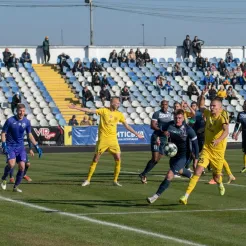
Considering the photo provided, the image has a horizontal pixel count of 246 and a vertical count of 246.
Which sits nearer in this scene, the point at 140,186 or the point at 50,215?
the point at 50,215

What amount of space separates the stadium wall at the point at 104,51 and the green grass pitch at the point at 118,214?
3497cm

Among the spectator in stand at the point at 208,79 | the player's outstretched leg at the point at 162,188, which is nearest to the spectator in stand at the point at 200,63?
the spectator in stand at the point at 208,79

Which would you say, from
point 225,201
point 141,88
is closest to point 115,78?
point 141,88

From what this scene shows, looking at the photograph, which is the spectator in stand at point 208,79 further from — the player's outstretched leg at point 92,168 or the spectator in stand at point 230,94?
the player's outstretched leg at point 92,168

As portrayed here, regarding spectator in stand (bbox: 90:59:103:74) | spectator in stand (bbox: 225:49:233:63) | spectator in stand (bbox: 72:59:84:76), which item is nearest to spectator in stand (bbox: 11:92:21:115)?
A: spectator in stand (bbox: 72:59:84:76)

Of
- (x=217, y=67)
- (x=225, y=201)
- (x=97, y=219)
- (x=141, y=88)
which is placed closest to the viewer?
(x=97, y=219)

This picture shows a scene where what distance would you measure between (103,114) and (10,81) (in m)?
31.6

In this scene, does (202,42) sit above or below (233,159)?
above

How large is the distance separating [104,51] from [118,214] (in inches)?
1809

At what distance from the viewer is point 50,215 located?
14.0 metres

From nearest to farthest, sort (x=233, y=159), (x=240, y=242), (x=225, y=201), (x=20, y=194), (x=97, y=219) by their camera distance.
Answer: (x=240, y=242) → (x=97, y=219) → (x=225, y=201) → (x=20, y=194) → (x=233, y=159)

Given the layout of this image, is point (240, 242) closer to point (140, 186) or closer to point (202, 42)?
point (140, 186)

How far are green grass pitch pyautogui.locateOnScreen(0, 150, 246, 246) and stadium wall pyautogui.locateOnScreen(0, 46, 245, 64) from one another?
34974mm

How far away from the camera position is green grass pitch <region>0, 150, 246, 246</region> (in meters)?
11.6
